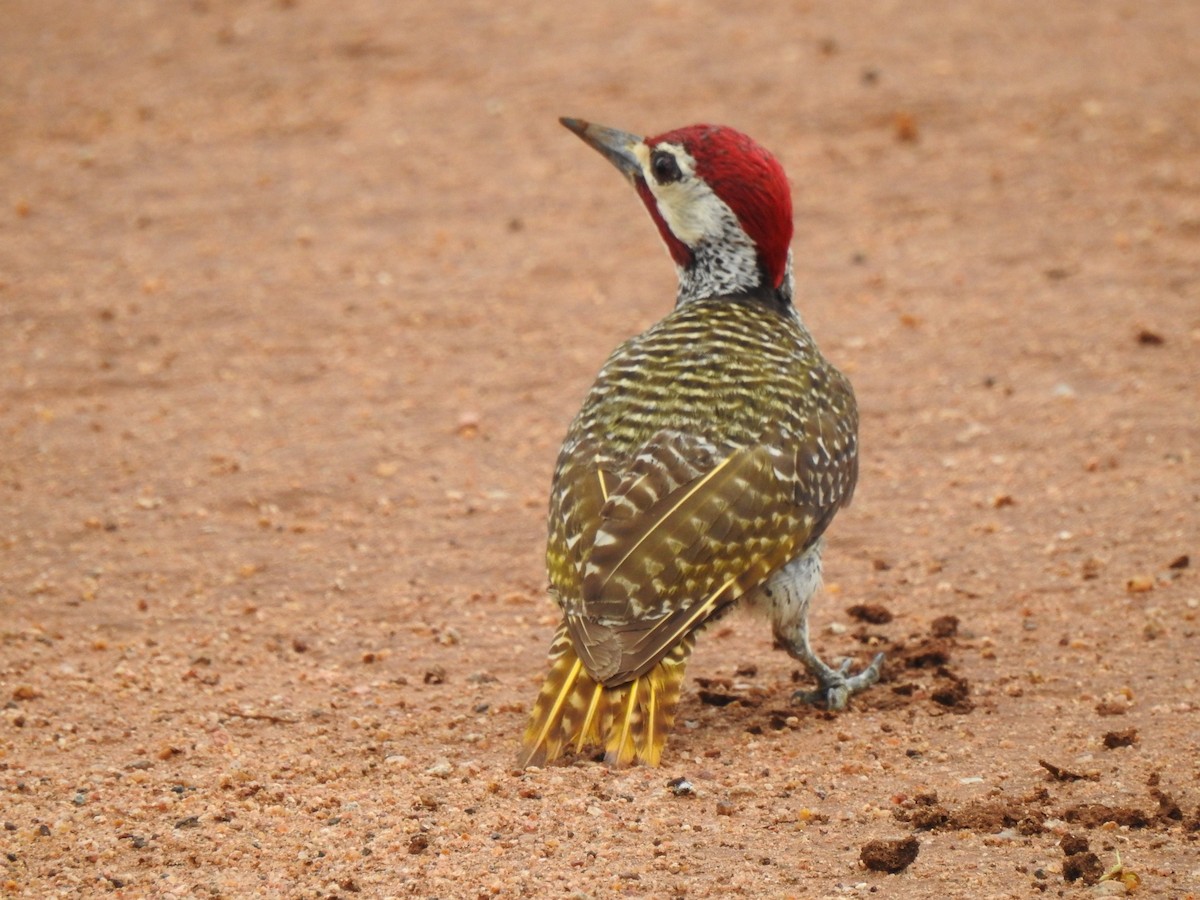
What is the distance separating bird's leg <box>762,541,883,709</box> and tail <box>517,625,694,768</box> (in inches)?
20.0

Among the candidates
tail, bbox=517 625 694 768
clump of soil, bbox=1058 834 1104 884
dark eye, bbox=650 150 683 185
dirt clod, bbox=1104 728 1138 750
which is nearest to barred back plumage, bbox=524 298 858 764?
tail, bbox=517 625 694 768

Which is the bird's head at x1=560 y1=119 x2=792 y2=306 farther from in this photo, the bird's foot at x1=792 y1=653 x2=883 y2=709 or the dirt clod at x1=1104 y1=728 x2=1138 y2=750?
the dirt clod at x1=1104 y1=728 x2=1138 y2=750

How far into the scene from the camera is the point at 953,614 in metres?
6.41

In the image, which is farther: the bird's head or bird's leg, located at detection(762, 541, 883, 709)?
the bird's head

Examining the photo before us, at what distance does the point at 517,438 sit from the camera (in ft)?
26.3

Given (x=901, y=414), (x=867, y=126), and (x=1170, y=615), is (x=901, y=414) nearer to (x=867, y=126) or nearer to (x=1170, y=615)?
(x=1170, y=615)

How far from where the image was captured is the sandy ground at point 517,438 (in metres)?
4.80

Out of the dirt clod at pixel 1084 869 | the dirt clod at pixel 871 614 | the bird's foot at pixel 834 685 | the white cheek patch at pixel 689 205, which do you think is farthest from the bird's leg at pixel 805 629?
the dirt clod at pixel 1084 869

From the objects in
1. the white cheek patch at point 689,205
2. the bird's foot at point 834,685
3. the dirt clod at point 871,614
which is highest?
the white cheek patch at point 689,205

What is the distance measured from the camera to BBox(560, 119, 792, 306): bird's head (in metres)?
5.93

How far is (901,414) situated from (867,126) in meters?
3.58

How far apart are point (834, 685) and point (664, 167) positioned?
202 cm

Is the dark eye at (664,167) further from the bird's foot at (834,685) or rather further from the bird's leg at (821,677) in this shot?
the bird's foot at (834,685)

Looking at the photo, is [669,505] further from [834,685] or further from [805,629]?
[834,685]
